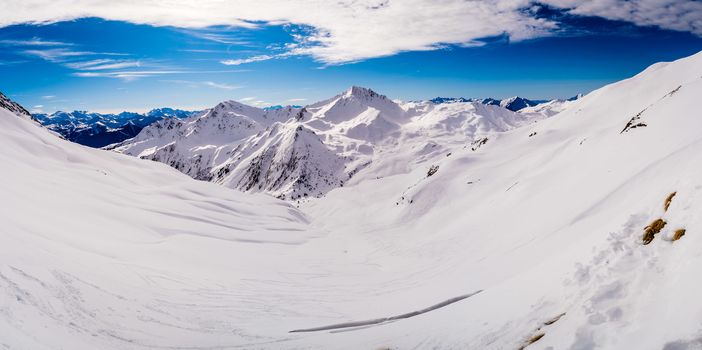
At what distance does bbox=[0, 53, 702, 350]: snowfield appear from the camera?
35.4ft

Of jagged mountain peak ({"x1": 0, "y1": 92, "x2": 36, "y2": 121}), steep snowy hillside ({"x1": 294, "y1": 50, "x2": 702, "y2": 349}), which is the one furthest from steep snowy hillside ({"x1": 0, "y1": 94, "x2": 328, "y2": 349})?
jagged mountain peak ({"x1": 0, "y1": 92, "x2": 36, "y2": 121})

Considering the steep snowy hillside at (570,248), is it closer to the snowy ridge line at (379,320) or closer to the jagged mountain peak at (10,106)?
the snowy ridge line at (379,320)

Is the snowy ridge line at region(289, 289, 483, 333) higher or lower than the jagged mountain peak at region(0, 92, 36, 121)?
lower

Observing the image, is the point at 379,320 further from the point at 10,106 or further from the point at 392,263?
the point at 10,106

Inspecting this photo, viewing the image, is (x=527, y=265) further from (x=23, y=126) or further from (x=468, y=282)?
(x=23, y=126)

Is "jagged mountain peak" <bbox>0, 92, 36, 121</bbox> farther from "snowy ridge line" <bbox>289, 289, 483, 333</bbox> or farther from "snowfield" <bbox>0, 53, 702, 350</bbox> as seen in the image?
"snowy ridge line" <bbox>289, 289, 483, 333</bbox>

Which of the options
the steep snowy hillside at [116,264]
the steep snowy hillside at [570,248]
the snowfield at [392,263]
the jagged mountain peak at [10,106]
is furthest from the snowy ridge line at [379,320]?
the jagged mountain peak at [10,106]

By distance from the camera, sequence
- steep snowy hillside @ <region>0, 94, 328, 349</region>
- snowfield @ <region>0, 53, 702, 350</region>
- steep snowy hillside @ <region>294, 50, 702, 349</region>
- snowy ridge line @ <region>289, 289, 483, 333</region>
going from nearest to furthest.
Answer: steep snowy hillside @ <region>294, 50, 702, 349</region>, snowfield @ <region>0, 53, 702, 350</region>, steep snowy hillside @ <region>0, 94, 328, 349</region>, snowy ridge line @ <region>289, 289, 483, 333</region>

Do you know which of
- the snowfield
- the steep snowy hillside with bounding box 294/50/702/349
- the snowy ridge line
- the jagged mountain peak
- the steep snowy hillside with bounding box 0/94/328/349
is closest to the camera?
the steep snowy hillside with bounding box 294/50/702/349

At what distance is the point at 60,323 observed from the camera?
15.0 metres

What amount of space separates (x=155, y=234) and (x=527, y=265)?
3237 centimetres

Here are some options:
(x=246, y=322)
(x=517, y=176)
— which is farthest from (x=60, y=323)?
(x=517, y=176)

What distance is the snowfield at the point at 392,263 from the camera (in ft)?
35.4

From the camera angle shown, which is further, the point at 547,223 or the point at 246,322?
the point at 547,223
